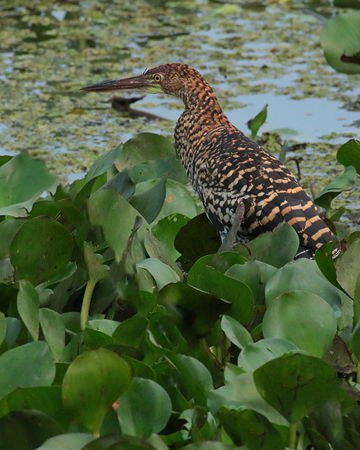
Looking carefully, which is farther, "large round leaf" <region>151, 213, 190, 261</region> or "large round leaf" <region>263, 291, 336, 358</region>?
"large round leaf" <region>151, 213, 190, 261</region>

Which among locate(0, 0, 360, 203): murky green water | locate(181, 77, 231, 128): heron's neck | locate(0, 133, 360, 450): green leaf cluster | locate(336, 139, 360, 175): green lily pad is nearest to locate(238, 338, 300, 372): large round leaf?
locate(0, 133, 360, 450): green leaf cluster

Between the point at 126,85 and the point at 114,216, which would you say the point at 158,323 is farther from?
the point at 126,85

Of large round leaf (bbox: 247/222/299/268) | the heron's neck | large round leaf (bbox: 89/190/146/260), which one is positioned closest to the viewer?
large round leaf (bbox: 89/190/146/260)

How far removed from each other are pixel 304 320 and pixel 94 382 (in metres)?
0.55

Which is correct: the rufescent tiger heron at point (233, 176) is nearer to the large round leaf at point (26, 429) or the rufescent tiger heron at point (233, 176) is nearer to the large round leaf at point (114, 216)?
the large round leaf at point (114, 216)

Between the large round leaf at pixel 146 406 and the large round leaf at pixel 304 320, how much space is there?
1.23 ft

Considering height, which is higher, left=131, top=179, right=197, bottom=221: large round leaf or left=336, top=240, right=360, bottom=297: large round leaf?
left=336, top=240, right=360, bottom=297: large round leaf

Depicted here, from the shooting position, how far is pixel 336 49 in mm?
3742

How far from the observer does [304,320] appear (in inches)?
66.5

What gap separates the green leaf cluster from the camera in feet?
4.61

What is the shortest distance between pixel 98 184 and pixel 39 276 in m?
0.87

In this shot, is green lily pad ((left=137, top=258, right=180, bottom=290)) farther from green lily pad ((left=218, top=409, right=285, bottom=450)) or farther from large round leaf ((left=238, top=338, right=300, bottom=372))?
green lily pad ((left=218, top=409, right=285, bottom=450))

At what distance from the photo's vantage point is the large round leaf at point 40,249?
6.12 feet

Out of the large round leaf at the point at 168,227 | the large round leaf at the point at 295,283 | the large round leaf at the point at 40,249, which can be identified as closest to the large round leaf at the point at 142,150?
the large round leaf at the point at 168,227
